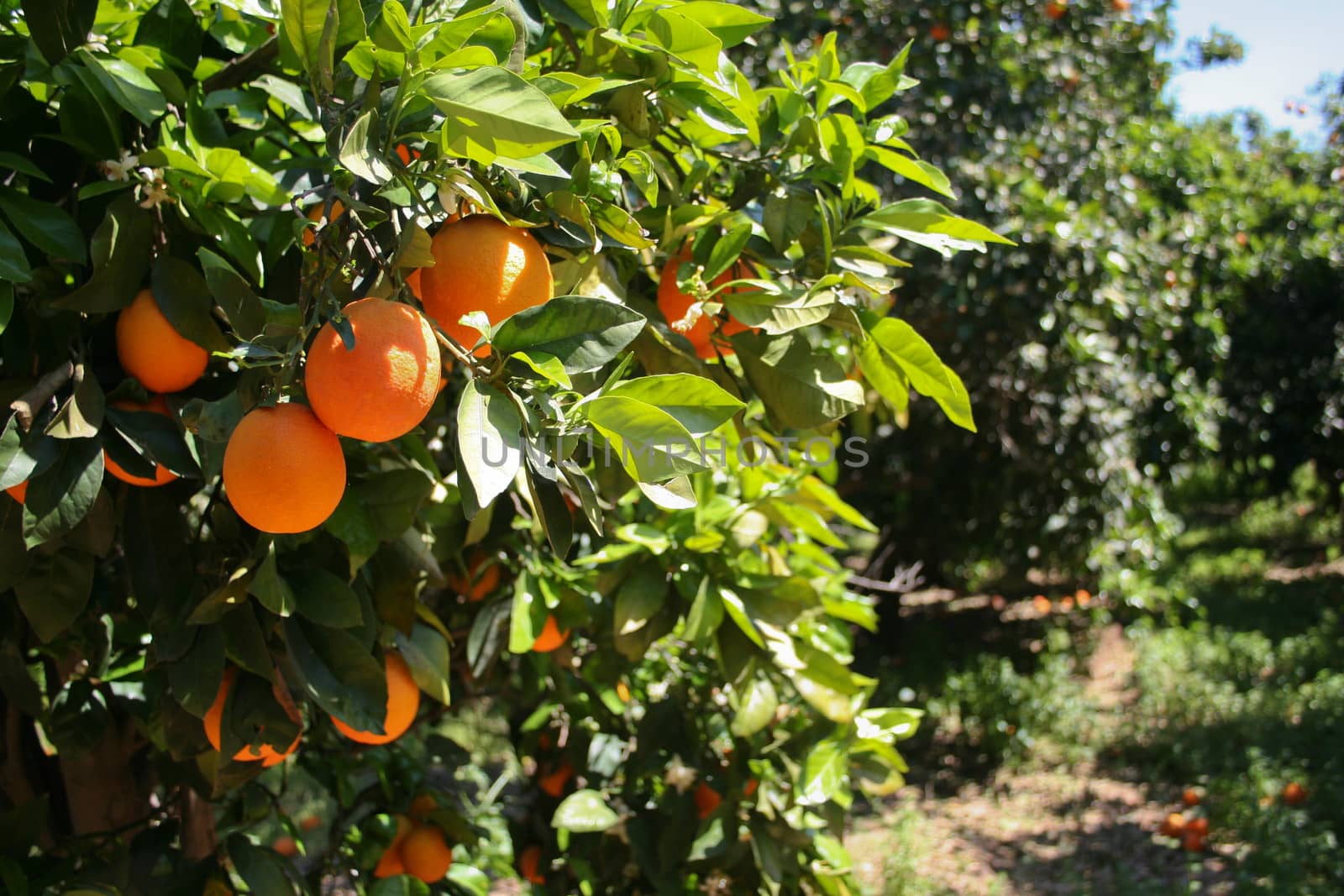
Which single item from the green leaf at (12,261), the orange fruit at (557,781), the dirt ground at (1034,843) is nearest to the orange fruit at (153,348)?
the green leaf at (12,261)

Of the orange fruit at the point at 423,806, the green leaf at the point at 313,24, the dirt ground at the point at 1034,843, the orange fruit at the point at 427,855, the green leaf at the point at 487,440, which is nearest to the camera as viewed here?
the green leaf at the point at 487,440

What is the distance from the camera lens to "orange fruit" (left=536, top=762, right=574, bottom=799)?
5.98 feet

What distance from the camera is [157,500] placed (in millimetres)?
940

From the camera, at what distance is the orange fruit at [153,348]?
2.83 ft

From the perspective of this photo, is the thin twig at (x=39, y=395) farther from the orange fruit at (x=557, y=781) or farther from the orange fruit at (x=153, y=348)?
the orange fruit at (x=557, y=781)

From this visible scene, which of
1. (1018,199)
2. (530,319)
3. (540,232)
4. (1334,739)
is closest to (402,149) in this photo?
(540,232)

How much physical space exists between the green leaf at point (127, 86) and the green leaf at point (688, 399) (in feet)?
1.56

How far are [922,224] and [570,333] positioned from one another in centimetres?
43

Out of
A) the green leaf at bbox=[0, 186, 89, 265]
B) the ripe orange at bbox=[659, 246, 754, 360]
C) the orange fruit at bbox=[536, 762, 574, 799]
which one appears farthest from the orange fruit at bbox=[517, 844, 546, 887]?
the green leaf at bbox=[0, 186, 89, 265]

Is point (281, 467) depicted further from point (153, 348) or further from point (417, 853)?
point (417, 853)

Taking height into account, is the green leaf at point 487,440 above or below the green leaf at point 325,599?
above

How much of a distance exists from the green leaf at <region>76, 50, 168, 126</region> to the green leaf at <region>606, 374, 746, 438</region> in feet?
1.56

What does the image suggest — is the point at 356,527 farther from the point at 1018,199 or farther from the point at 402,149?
the point at 1018,199

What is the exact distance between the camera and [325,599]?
0.89m
